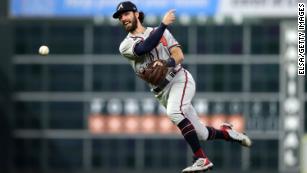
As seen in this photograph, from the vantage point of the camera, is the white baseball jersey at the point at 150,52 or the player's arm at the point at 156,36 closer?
the player's arm at the point at 156,36

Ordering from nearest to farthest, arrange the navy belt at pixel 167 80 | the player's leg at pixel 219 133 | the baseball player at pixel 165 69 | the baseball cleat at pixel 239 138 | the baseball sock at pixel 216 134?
the baseball player at pixel 165 69 < the navy belt at pixel 167 80 < the player's leg at pixel 219 133 < the baseball sock at pixel 216 134 < the baseball cleat at pixel 239 138

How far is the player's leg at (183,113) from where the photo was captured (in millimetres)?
16438

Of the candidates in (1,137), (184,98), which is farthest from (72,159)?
(184,98)

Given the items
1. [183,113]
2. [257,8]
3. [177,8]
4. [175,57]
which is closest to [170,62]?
[175,57]

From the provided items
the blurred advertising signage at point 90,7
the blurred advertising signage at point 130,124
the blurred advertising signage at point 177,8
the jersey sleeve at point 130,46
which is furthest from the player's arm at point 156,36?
the blurred advertising signage at point 130,124

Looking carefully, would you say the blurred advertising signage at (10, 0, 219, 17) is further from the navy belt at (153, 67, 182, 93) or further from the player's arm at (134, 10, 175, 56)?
Result: the player's arm at (134, 10, 175, 56)

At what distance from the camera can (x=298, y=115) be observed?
53.2m

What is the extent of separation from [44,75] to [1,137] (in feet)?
15.6

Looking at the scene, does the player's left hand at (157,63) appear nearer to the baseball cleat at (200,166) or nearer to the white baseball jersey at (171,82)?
the white baseball jersey at (171,82)

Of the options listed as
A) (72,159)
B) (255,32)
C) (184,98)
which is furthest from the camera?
(72,159)

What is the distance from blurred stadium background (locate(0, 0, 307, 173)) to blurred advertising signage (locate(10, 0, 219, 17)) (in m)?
0.05

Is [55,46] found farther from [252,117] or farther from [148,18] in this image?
[252,117]

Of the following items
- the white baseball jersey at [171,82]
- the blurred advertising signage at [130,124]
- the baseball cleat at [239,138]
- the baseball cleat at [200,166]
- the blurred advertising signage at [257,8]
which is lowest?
the blurred advertising signage at [130,124]

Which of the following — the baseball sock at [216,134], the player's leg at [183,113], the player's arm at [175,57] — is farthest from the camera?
the baseball sock at [216,134]
